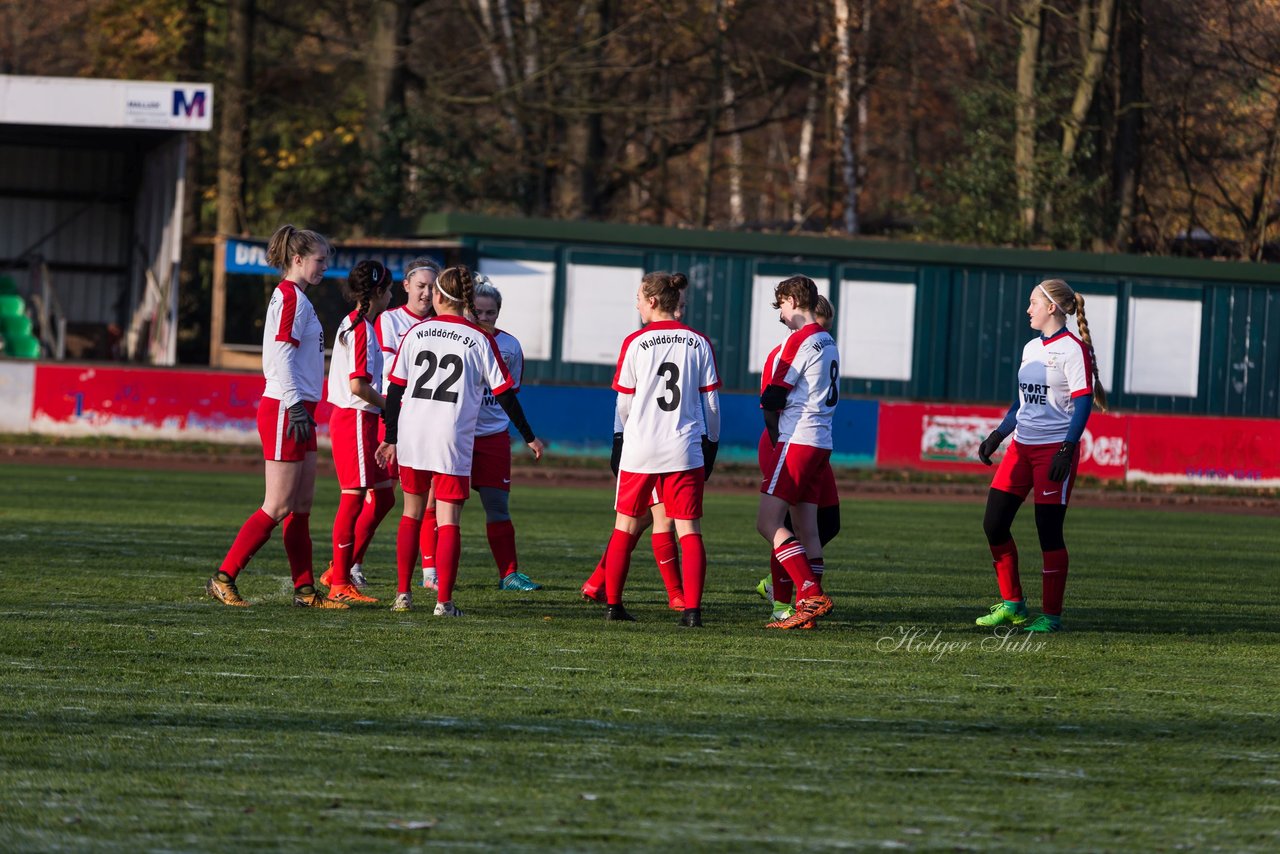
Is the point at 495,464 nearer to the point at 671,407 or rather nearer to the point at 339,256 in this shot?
the point at 671,407

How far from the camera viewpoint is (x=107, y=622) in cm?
819

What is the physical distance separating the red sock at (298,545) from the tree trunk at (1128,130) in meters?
25.0

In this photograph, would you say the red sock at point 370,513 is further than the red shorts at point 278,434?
Yes

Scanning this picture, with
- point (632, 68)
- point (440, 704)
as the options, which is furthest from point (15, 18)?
A: point (440, 704)

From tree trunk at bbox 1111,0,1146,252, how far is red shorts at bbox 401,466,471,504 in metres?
25.0

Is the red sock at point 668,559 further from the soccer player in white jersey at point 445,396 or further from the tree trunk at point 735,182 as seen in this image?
the tree trunk at point 735,182

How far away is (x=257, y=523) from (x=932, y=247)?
19.2 meters

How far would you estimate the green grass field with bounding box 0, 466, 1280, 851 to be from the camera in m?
4.79

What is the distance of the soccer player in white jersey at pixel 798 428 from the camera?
8.65m

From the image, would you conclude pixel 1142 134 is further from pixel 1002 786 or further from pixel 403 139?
pixel 1002 786

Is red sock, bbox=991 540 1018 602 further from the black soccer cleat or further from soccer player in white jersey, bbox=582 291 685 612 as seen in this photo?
the black soccer cleat

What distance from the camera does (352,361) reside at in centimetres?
924

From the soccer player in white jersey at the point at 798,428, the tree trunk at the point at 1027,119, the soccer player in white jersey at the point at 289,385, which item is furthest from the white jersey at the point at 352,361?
the tree trunk at the point at 1027,119

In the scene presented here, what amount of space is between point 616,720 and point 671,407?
2547 mm
